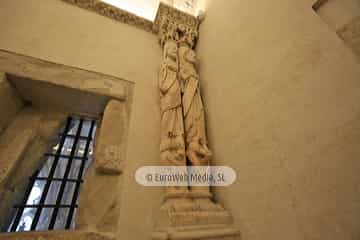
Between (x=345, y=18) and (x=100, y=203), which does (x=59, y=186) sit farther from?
(x=345, y=18)

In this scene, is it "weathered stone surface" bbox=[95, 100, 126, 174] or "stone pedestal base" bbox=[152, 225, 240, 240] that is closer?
"stone pedestal base" bbox=[152, 225, 240, 240]

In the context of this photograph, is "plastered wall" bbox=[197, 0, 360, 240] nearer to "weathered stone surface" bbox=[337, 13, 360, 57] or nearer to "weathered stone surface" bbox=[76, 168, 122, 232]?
"weathered stone surface" bbox=[337, 13, 360, 57]

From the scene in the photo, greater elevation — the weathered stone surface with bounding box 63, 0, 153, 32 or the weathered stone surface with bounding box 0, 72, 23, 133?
the weathered stone surface with bounding box 63, 0, 153, 32

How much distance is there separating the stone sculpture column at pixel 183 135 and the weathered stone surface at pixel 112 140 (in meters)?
0.28

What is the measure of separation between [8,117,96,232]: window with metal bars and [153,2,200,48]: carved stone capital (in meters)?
1.09

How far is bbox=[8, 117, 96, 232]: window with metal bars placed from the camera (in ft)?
4.39

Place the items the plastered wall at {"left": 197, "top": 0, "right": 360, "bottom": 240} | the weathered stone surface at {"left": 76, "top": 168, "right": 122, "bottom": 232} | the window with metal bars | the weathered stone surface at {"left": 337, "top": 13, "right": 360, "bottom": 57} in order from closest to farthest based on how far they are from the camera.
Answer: the weathered stone surface at {"left": 337, "top": 13, "right": 360, "bottom": 57} < the plastered wall at {"left": 197, "top": 0, "right": 360, "bottom": 240} < the weathered stone surface at {"left": 76, "top": 168, "right": 122, "bottom": 232} < the window with metal bars

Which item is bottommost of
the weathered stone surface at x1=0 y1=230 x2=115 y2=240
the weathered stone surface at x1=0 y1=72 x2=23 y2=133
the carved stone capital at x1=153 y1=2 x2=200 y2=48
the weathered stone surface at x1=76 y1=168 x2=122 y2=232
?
the weathered stone surface at x1=0 y1=230 x2=115 y2=240

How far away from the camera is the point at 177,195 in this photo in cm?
97

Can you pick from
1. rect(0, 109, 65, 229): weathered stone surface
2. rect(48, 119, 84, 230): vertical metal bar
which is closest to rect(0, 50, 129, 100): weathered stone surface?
rect(0, 109, 65, 229): weathered stone surface

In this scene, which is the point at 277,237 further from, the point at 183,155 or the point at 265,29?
the point at 265,29

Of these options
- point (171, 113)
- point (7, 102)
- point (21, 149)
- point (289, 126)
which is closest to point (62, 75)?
point (7, 102)

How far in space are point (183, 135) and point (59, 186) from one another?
57.5 inches

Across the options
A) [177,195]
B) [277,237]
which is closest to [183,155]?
[177,195]
